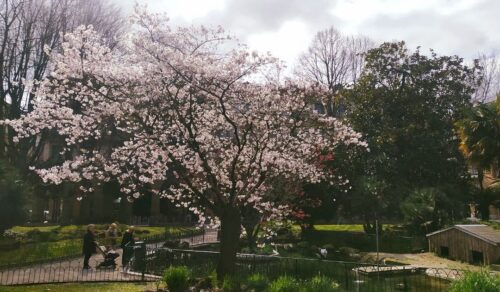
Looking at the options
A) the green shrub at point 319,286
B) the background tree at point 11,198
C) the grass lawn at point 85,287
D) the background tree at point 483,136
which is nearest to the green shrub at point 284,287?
the green shrub at point 319,286

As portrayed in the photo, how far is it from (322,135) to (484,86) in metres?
31.3

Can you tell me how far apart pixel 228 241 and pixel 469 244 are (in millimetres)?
14773

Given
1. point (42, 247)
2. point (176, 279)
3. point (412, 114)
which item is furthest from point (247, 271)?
point (412, 114)

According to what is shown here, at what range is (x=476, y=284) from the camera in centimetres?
804

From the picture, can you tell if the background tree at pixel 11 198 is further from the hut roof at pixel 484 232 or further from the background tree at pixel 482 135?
the background tree at pixel 482 135

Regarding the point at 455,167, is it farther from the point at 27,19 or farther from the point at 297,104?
the point at 27,19

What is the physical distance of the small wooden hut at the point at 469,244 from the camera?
19.8m

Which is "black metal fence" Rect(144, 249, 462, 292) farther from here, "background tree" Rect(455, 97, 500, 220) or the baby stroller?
"background tree" Rect(455, 97, 500, 220)

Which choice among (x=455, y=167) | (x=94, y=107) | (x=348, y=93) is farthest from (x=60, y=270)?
(x=455, y=167)

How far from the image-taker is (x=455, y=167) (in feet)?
119

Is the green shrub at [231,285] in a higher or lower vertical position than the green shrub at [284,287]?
lower

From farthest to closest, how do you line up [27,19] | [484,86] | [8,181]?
[484,86] < [27,19] < [8,181]

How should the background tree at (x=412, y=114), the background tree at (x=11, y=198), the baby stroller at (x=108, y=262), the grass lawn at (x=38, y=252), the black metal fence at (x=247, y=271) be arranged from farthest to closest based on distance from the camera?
the background tree at (x=412, y=114) → the background tree at (x=11, y=198) → the grass lawn at (x=38, y=252) → the baby stroller at (x=108, y=262) → the black metal fence at (x=247, y=271)

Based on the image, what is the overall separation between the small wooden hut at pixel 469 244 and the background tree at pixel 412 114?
1153 cm
